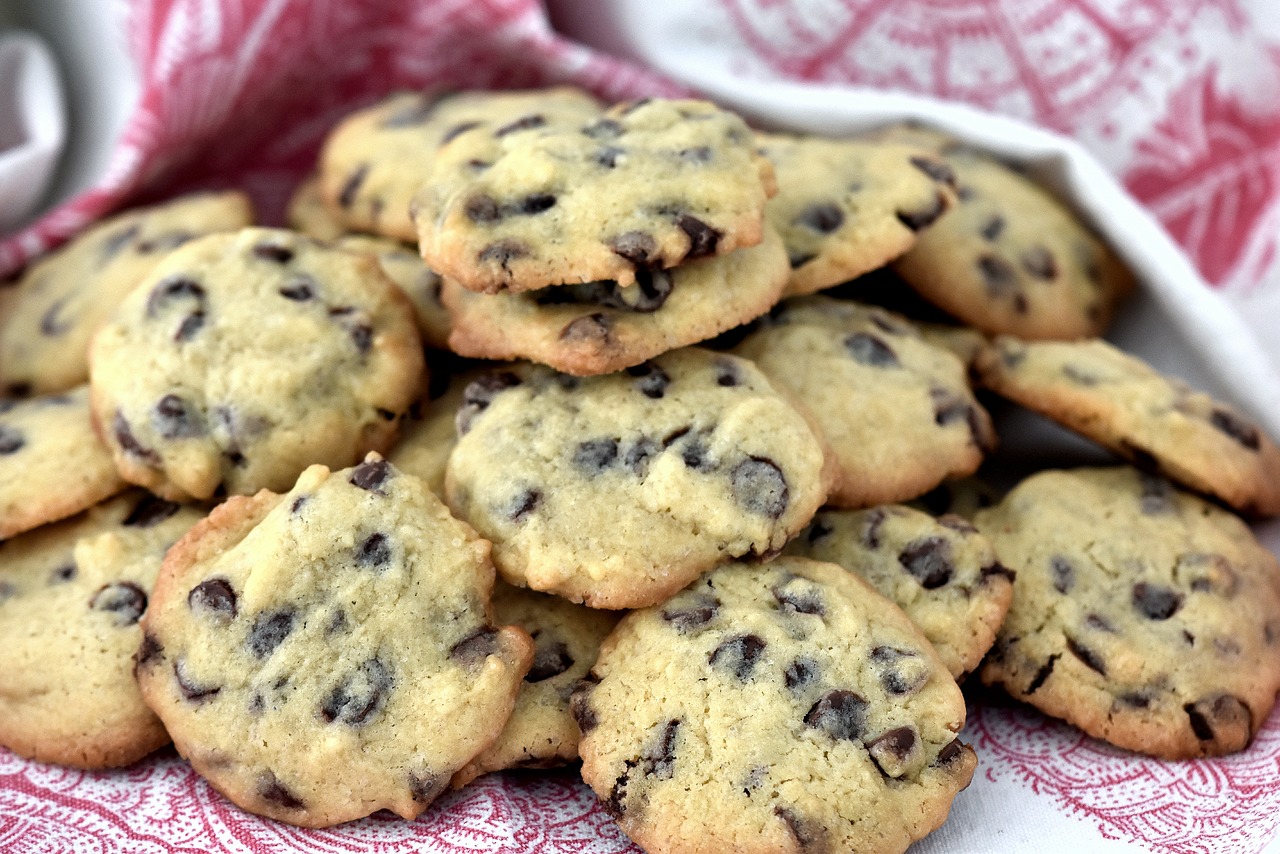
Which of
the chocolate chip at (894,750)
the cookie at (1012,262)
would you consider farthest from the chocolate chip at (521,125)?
the chocolate chip at (894,750)

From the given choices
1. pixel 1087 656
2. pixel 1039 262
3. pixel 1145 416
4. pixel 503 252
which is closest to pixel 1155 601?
pixel 1087 656

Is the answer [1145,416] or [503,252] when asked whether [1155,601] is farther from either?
[503,252]

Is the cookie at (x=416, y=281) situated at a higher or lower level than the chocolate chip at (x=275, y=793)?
higher

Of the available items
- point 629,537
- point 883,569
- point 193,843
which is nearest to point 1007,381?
point 883,569

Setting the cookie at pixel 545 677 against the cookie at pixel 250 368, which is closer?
the cookie at pixel 545 677

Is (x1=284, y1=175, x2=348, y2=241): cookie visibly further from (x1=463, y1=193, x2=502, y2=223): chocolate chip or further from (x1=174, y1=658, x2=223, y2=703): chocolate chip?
(x1=174, y1=658, x2=223, y2=703): chocolate chip

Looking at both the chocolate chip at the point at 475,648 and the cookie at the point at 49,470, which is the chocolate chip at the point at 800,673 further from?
the cookie at the point at 49,470

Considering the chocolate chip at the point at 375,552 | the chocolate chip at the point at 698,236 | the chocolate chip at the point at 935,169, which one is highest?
the chocolate chip at the point at 935,169

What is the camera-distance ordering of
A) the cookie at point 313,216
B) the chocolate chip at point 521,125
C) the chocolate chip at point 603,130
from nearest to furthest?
the chocolate chip at point 603,130
the chocolate chip at point 521,125
the cookie at point 313,216
